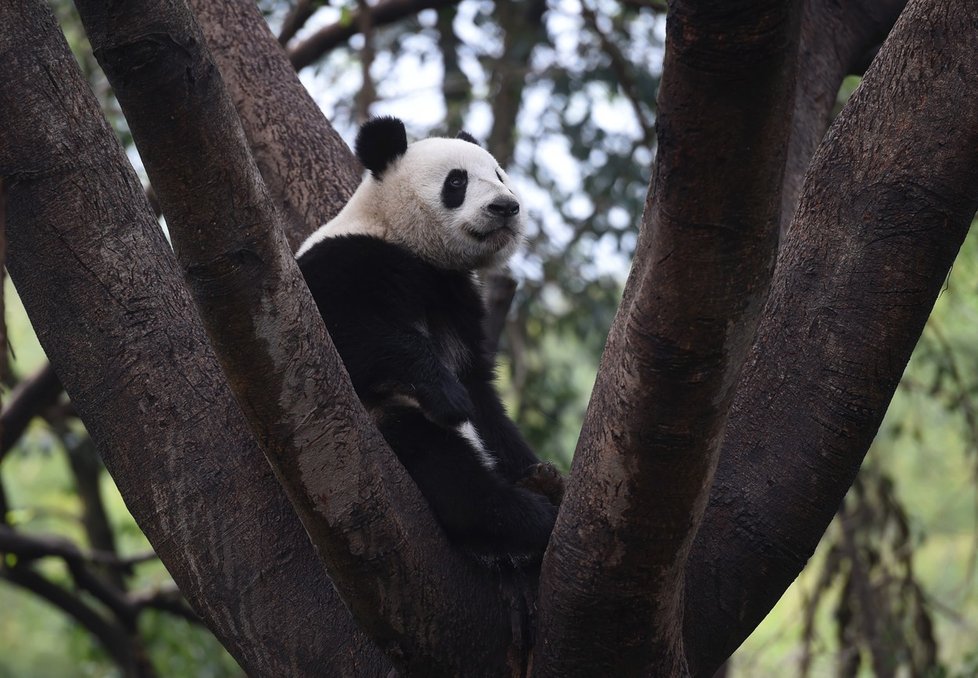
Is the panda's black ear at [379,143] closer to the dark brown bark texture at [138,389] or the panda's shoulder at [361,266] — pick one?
the panda's shoulder at [361,266]

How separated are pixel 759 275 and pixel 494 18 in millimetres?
5130

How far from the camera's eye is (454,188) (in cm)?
357

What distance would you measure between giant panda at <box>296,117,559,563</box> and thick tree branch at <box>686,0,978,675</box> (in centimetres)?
50

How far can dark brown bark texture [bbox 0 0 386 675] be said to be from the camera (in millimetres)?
2318

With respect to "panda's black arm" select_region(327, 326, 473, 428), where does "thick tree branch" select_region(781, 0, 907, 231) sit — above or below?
above

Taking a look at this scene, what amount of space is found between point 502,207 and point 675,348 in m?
1.89

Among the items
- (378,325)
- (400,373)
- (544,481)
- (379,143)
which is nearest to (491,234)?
(379,143)

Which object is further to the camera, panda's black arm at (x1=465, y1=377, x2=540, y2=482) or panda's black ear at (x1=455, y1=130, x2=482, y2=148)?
panda's black ear at (x1=455, y1=130, x2=482, y2=148)

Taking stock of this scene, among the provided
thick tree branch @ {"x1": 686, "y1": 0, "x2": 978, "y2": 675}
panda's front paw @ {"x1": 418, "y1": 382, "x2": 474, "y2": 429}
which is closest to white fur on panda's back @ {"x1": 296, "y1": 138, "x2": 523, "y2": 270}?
panda's front paw @ {"x1": 418, "y1": 382, "x2": 474, "y2": 429}

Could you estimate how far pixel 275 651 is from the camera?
7.63 feet

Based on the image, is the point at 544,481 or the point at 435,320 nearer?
the point at 544,481

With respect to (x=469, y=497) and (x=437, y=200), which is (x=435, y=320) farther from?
(x=469, y=497)

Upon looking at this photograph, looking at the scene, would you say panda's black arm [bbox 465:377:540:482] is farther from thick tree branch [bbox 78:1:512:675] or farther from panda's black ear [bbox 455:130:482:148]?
thick tree branch [bbox 78:1:512:675]

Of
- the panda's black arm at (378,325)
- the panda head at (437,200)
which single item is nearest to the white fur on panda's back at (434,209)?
the panda head at (437,200)
